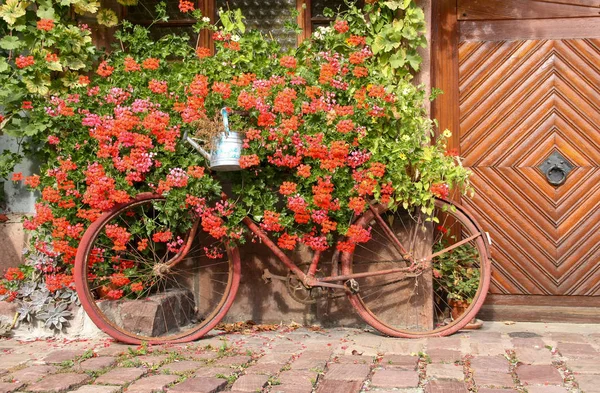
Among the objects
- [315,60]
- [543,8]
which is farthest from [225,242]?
[543,8]

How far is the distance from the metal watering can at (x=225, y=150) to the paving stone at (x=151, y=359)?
46.8 inches

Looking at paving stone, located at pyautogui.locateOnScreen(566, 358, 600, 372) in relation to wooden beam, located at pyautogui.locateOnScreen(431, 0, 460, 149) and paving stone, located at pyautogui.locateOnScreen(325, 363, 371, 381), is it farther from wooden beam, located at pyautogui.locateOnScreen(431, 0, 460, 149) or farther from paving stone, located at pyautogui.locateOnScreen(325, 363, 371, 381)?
wooden beam, located at pyautogui.locateOnScreen(431, 0, 460, 149)

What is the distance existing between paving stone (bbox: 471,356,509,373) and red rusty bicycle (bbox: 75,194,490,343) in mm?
743

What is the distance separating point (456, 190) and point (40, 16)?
3.09 m

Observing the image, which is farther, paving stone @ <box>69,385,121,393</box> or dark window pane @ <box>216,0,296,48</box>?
dark window pane @ <box>216,0,296,48</box>

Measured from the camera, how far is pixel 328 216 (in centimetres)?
530

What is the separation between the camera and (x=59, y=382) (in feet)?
13.7

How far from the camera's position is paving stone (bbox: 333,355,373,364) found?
180 inches

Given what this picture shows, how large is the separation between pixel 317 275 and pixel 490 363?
5.28ft

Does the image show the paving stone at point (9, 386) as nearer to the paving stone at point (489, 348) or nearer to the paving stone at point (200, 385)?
the paving stone at point (200, 385)

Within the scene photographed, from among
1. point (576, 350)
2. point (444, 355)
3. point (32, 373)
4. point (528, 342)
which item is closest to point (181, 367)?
point (32, 373)

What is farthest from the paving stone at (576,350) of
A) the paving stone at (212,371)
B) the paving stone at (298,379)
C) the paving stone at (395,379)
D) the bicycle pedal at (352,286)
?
the paving stone at (212,371)

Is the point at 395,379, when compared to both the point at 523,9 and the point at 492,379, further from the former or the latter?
the point at 523,9

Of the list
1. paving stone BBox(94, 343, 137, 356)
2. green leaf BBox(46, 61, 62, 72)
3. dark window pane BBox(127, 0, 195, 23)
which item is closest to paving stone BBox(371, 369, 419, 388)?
paving stone BBox(94, 343, 137, 356)
